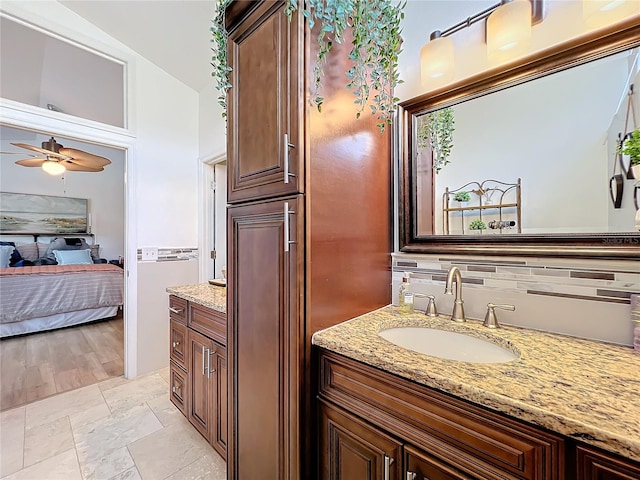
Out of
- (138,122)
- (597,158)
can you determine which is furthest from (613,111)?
(138,122)

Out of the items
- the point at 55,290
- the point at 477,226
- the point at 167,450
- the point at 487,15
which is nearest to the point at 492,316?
the point at 477,226

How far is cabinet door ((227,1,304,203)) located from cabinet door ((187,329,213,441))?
92 cm

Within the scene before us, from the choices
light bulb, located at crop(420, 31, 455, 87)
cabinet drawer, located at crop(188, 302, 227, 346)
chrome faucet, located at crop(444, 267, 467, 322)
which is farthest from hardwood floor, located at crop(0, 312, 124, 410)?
light bulb, located at crop(420, 31, 455, 87)

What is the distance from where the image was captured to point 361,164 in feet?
3.97

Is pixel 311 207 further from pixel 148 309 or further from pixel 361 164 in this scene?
pixel 148 309

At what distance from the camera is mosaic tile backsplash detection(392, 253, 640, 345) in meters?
Answer: 0.92

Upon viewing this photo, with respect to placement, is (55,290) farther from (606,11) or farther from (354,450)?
(606,11)

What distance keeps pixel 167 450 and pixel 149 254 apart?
162cm

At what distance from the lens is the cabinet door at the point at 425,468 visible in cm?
68

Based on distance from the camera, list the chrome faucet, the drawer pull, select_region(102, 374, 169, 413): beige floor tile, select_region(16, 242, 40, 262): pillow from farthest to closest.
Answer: select_region(16, 242, 40, 262): pillow < select_region(102, 374, 169, 413): beige floor tile < the chrome faucet < the drawer pull

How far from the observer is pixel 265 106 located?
107cm

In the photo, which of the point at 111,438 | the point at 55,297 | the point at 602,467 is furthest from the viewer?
the point at 55,297

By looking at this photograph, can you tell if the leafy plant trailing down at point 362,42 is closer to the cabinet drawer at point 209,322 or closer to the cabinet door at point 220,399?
the cabinet drawer at point 209,322

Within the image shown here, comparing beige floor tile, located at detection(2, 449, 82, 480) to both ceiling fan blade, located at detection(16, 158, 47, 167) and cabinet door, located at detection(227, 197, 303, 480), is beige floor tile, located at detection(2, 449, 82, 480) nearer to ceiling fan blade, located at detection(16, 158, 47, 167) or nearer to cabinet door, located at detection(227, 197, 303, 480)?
cabinet door, located at detection(227, 197, 303, 480)
